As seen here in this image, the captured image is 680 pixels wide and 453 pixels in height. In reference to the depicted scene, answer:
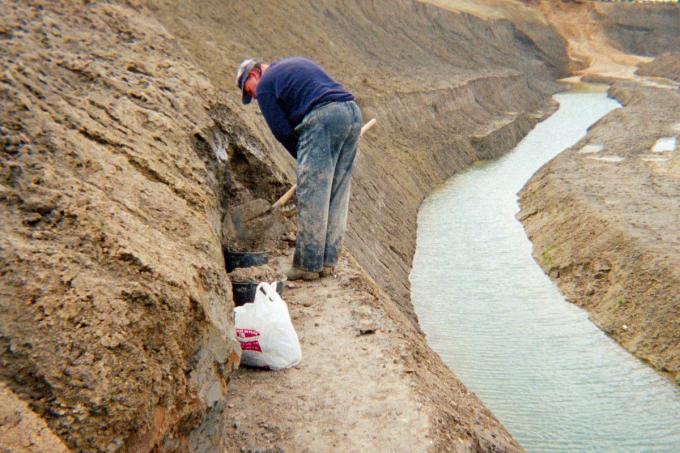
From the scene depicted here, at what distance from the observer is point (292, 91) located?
5.15 m

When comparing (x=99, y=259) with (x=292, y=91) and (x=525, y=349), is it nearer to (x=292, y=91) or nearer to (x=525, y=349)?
(x=292, y=91)

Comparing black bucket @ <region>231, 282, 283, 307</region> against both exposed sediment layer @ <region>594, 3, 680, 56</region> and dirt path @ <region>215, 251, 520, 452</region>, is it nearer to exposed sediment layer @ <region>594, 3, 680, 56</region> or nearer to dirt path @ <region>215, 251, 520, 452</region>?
dirt path @ <region>215, 251, 520, 452</region>

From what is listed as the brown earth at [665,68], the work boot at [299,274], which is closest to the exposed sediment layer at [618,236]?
the work boot at [299,274]

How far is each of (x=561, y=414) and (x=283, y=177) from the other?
348 cm

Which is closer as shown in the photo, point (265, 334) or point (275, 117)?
point (265, 334)

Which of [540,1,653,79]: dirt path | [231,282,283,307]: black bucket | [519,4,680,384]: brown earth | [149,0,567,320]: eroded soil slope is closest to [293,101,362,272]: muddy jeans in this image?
[231,282,283,307]: black bucket

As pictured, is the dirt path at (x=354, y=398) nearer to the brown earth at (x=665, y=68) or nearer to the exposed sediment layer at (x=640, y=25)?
the brown earth at (x=665, y=68)

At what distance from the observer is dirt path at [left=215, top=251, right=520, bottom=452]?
3.69 meters

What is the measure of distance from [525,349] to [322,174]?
158 inches

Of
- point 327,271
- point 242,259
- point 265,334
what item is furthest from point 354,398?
point 327,271

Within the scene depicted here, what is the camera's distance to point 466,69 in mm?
28359

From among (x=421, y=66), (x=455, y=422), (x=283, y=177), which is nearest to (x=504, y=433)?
(x=455, y=422)

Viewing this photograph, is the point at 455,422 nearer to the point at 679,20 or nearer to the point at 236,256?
the point at 236,256

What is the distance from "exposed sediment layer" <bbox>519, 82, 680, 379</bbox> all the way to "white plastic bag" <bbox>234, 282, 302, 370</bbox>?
5252mm
